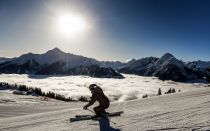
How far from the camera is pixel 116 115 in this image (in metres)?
17.0

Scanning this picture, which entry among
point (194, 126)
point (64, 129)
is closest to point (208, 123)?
point (194, 126)

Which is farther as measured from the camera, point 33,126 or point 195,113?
point 33,126

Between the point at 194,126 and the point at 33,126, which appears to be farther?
the point at 33,126

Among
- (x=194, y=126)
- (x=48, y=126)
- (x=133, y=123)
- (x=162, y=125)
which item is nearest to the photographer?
(x=194, y=126)

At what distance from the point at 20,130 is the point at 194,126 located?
31.3 ft

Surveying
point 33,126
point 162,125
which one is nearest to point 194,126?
point 162,125

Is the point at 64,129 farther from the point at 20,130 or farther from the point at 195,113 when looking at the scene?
the point at 195,113

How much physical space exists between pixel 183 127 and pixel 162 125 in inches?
45.1

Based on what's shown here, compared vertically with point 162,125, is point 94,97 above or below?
above

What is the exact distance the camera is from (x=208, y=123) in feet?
39.6

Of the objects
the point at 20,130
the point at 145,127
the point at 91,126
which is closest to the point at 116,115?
the point at 91,126

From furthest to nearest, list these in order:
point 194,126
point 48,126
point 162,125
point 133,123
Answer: point 48,126 < point 133,123 < point 162,125 < point 194,126

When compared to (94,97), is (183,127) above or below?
below

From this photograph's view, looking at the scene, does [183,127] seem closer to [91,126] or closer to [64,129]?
[91,126]
